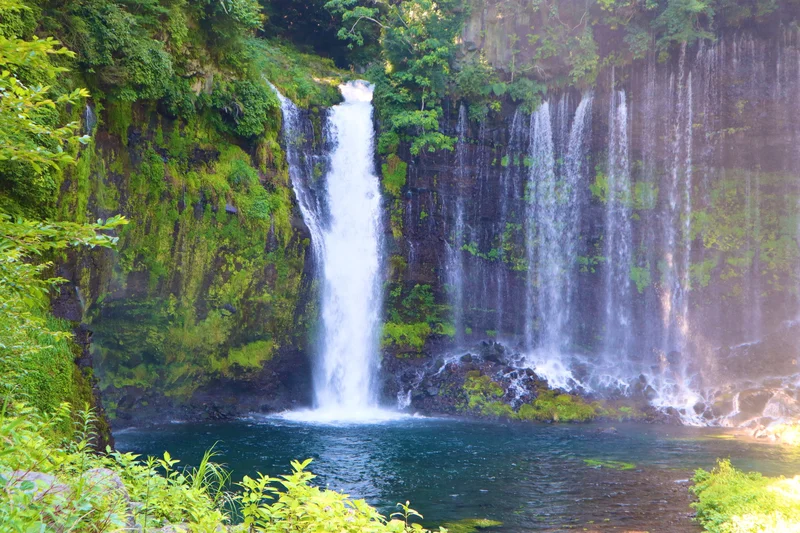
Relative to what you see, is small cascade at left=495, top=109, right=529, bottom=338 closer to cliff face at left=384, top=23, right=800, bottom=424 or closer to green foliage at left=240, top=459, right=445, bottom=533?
cliff face at left=384, top=23, right=800, bottom=424

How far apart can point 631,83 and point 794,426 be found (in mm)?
12856

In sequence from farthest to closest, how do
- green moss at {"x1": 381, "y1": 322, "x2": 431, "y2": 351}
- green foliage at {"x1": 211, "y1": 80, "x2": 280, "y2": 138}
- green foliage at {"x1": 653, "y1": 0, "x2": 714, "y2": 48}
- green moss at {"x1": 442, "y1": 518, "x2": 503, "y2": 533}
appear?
1. green moss at {"x1": 381, "y1": 322, "x2": 431, "y2": 351}
2. green foliage at {"x1": 653, "y1": 0, "x2": 714, "y2": 48}
3. green foliage at {"x1": 211, "y1": 80, "x2": 280, "y2": 138}
4. green moss at {"x1": 442, "y1": 518, "x2": 503, "y2": 533}

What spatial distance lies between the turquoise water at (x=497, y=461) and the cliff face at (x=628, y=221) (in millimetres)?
4655

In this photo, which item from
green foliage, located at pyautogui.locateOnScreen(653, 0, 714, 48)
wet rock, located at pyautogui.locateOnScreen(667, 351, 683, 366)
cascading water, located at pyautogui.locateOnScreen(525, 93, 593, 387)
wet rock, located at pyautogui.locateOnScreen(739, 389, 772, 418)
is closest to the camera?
wet rock, located at pyautogui.locateOnScreen(739, 389, 772, 418)

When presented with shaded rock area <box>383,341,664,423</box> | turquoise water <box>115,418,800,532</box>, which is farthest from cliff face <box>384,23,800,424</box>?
turquoise water <box>115,418,800,532</box>

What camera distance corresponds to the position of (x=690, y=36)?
2094 cm

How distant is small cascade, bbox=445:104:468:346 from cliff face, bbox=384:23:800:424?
0.05 metres

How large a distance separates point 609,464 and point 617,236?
37.9 feet

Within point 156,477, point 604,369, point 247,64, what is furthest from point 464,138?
point 156,477

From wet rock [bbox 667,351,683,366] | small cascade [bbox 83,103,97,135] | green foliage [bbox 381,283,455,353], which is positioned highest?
small cascade [bbox 83,103,97,135]

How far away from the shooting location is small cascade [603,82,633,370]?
22.2 m

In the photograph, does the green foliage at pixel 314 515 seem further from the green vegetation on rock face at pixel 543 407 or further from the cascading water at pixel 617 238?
the cascading water at pixel 617 238

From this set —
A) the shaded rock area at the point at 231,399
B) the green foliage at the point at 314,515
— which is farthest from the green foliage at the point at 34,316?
the shaded rock area at the point at 231,399

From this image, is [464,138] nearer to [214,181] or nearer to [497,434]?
[214,181]
